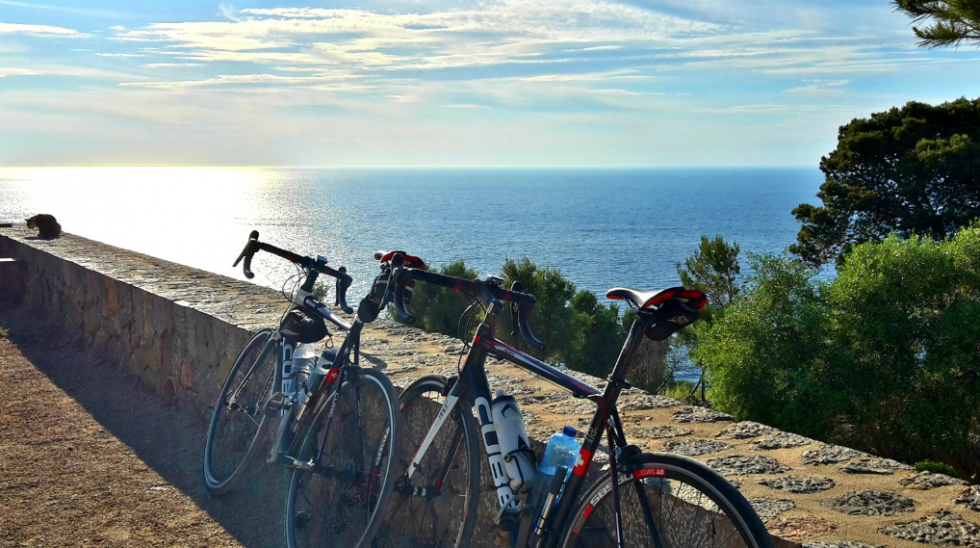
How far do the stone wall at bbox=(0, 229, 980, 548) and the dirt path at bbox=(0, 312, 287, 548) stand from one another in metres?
0.30

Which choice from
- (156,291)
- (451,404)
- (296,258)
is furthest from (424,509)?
(156,291)

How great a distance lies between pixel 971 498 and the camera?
2.05 m

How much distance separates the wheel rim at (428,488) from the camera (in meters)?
2.72

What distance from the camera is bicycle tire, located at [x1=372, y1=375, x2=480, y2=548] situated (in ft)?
8.58

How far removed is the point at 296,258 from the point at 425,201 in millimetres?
154012

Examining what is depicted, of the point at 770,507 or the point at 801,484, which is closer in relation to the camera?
the point at 770,507

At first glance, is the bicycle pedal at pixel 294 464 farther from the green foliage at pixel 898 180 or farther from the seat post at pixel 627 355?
the green foliage at pixel 898 180

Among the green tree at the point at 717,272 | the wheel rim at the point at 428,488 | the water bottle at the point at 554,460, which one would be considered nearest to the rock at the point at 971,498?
the water bottle at the point at 554,460

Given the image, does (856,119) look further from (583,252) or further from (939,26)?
(583,252)

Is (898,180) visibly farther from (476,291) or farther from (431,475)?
(476,291)

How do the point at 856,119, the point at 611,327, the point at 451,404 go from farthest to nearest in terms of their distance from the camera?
1. the point at 611,327
2. the point at 856,119
3. the point at 451,404

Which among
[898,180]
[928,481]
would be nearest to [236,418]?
[928,481]

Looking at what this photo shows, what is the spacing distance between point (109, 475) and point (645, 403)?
290 centimetres

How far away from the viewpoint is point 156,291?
18.3 feet
